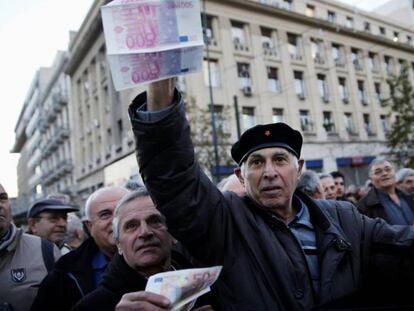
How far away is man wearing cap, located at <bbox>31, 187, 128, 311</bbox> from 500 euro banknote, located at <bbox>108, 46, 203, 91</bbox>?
158cm

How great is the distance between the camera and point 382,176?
5.28 m

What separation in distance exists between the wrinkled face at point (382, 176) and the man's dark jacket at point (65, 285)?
12.7ft

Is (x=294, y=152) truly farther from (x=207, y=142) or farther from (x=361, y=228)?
(x=207, y=142)

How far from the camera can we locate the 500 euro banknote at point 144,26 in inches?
53.3

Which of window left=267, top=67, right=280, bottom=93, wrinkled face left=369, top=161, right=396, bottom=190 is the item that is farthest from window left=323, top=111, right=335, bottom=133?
wrinkled face left=369, top=161, right=396, bottom=190

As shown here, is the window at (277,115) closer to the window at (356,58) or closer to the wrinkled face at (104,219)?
the window at (356,58)

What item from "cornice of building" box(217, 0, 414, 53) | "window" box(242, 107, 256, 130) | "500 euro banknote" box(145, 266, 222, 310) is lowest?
"500 euro banknote" box(145, 266, 222, 310)

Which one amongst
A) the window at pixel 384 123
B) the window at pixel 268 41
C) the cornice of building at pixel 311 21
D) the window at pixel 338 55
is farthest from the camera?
the window at pixel 384 123

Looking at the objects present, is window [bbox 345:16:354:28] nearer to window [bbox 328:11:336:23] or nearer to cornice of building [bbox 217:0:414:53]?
window [bbox 328:11:336:23]

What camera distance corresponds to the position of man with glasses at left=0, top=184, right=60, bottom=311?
2906mm

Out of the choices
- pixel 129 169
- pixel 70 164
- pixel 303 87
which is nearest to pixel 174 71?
pixel 129 169

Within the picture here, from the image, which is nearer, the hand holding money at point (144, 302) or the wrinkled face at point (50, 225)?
the hand holding money at point (144, 302)

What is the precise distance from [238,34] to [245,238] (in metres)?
24.3

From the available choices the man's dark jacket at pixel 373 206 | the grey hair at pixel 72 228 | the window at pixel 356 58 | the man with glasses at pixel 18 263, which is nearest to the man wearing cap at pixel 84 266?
the man with glasses at pixel 18 263
